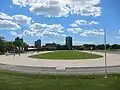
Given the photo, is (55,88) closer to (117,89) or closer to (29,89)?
(29,89)

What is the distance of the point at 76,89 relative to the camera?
19.7 metres

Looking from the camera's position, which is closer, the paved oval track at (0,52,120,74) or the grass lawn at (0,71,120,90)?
the grass lawn at (0,71,120,90)

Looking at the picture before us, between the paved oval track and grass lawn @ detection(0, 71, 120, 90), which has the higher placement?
grass lawn @ detection(0, 71, 120, 90)

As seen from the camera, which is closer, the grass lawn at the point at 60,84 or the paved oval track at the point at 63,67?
the grass lawn at the point at 60,84

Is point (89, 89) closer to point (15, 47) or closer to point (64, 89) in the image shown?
point (64, 89)

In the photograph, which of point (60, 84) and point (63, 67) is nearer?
point (60, 84)

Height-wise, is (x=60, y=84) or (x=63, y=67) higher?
(x=60, y=84)

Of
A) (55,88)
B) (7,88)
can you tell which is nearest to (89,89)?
(55,88)

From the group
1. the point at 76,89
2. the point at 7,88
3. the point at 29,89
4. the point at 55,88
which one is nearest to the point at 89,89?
the point at 76,89

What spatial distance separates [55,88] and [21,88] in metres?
2.33

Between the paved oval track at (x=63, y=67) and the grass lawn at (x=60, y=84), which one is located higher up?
the grass lawn at (x=60, y=84)

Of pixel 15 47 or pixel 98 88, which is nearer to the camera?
pixel 98 88

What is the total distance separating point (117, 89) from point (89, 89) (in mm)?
1868

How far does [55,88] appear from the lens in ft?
65.9
